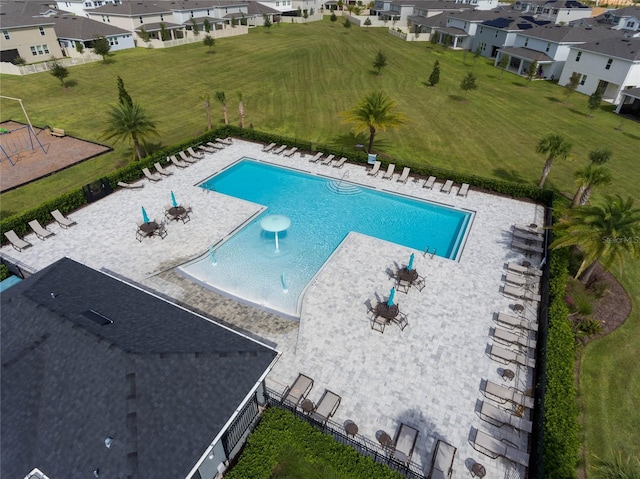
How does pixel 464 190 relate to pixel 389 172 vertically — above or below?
below

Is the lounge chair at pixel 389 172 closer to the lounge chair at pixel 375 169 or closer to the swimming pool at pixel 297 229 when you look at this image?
the lounge chair at pixel 375 169

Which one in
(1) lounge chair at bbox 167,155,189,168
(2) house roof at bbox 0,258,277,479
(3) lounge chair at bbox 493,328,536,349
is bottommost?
(3) lounge chair at bbox 493,328,536,349

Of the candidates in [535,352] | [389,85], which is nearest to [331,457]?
[535,352]

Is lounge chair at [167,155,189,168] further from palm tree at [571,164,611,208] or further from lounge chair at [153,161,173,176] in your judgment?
palm tree at [571,164,611,208]

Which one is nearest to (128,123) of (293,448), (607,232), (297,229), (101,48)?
(297,229)

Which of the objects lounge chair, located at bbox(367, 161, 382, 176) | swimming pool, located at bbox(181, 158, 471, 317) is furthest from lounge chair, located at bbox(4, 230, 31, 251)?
lounge chair, located at bbox(367, 161, 382, 176)

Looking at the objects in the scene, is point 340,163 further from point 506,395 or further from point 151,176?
point 506,395
